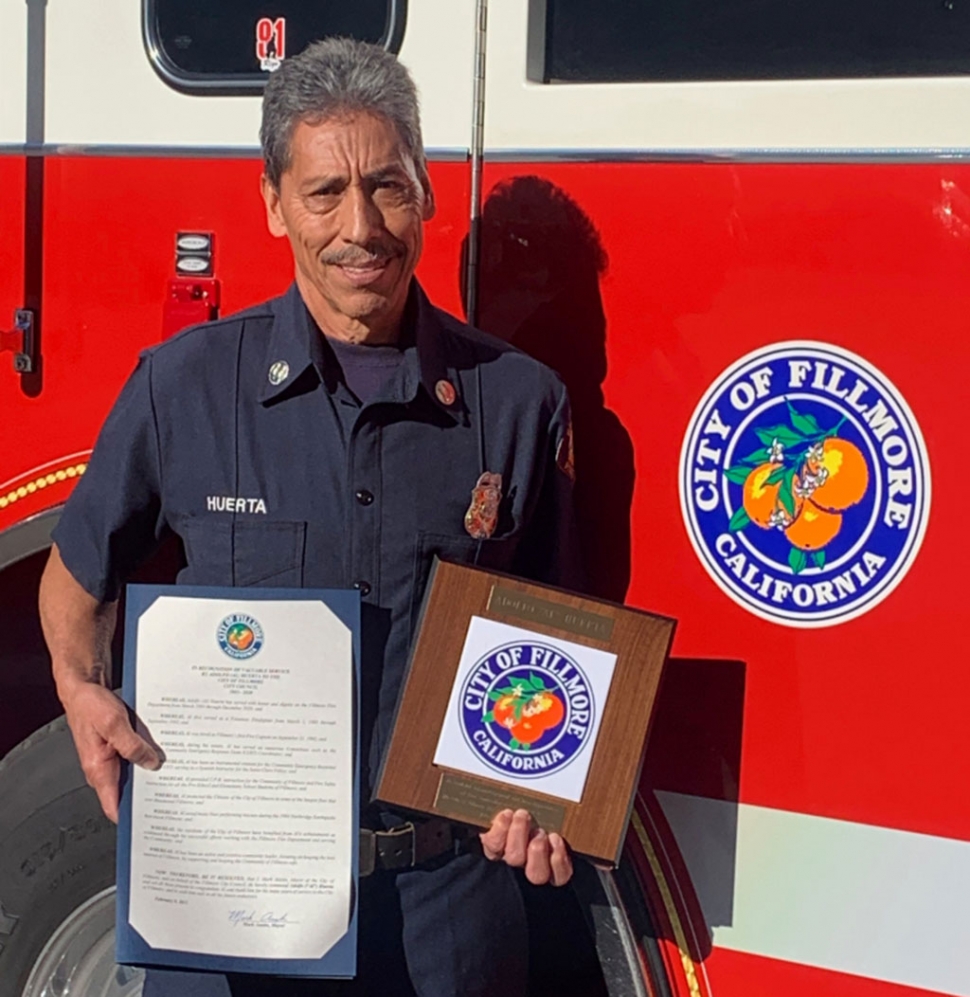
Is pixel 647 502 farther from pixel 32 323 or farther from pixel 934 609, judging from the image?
pixel 32 323

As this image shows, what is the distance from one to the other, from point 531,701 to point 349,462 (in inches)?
14.8

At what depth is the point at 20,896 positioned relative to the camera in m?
2.45

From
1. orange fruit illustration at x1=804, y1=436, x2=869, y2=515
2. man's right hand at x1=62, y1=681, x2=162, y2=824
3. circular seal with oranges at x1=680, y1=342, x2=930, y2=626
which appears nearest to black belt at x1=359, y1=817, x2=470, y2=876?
man's right hand at x1=62, y1=681, x2=162, y2=824

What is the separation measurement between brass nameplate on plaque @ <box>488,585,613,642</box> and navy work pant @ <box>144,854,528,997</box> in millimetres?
374

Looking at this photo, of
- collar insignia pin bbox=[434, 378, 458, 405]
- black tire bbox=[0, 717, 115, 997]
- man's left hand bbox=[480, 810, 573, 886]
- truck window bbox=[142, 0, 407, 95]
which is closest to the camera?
man's left hand bbox=[480, 810, 573, 886]

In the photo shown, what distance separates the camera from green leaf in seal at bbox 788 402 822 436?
186 centimetres

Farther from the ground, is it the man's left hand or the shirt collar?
the shirt collar

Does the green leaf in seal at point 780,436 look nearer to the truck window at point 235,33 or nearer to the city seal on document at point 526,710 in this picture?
the city seal on document at point 526,710

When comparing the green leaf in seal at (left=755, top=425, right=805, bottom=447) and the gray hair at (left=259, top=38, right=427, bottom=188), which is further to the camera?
the green leaf in seal at (left=755, top=425, right=805, bottom=447)

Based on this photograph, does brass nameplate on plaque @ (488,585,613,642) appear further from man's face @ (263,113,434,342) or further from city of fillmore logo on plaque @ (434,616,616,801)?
man's face @ (263,113,434,342)

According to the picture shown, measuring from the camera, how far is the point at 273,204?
1.86 metres

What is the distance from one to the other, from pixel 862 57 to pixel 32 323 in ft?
4.48

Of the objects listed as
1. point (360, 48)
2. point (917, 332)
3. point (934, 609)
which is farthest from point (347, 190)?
point (934, 609)

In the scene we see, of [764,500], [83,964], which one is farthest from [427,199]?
[83,964]
